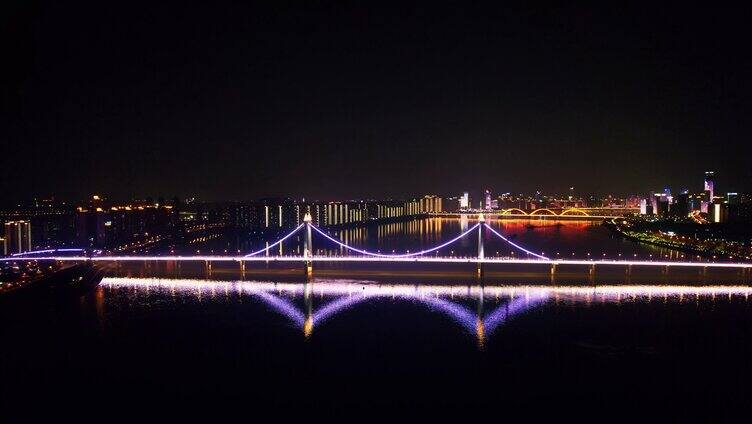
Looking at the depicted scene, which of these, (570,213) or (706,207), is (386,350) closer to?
(706,207)

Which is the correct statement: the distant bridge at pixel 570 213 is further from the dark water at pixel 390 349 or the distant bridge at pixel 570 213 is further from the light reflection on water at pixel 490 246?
the dark water at pixel 390 349

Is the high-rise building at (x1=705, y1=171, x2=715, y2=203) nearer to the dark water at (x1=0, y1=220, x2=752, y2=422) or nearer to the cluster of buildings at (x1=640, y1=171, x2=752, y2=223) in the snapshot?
the cluster of buildings at (x1=640, y1=171, x2=752, y2=223)

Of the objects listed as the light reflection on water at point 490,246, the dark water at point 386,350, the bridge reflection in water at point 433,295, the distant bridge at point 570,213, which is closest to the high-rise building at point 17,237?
the light reflection on water at point 490,246

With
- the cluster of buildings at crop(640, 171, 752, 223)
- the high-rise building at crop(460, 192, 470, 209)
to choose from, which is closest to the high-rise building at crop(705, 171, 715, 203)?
the cluster of buildings at crop(640, 171, 752, 223)

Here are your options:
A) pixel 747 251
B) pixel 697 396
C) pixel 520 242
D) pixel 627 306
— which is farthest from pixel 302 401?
pixel 520 242

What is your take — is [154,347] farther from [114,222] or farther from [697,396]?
[114,222]

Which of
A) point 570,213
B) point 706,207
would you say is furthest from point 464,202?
point 706,207
